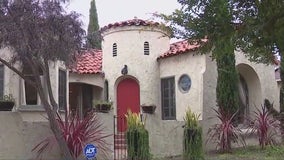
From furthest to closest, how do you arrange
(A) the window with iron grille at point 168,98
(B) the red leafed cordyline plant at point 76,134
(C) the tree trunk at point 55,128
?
(A) the window with iron grille at point 168,98, (B) the red leafed cordyline plant at point 76,134, (C) the tree trunk at point 55,128

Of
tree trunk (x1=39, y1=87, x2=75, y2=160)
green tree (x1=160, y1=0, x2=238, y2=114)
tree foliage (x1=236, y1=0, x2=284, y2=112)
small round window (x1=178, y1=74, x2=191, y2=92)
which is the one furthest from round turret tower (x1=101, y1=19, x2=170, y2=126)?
tree foliage (x1=236, y1=0, x2=284, y2=112)

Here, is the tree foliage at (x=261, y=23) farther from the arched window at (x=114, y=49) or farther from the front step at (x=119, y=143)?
the arched window at (x=114, y=49)

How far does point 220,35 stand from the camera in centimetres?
634

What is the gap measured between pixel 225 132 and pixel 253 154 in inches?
41.4

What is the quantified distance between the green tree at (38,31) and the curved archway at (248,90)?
955cm

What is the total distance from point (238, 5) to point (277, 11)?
2.02ft

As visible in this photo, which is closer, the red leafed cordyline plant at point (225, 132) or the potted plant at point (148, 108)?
the red leafed cordyline plant at point (225, 132)

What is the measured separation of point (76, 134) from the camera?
37.0ft

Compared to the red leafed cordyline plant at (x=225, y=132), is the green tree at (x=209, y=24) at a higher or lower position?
higher

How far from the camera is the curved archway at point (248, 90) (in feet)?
57.8

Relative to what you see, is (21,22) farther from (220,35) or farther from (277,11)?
(277,11)

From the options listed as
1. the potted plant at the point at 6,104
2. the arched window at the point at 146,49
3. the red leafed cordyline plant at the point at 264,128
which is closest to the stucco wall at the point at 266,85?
the red leafed cordyline plant at the point at 264,128

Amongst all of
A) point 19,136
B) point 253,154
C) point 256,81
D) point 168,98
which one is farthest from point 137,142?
point 256,81

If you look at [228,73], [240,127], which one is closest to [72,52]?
[228,73]
